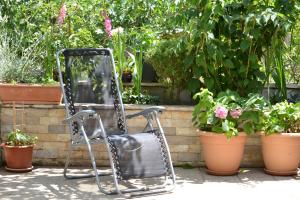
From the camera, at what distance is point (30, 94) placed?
5.27 metres

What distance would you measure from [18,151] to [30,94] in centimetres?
62

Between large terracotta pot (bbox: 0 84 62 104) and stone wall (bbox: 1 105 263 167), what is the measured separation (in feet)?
0.24

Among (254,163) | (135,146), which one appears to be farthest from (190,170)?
(135,146)

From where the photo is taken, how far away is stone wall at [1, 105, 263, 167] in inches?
211

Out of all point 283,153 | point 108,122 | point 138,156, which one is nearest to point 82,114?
point 138,156

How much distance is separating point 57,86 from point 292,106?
2317 mm

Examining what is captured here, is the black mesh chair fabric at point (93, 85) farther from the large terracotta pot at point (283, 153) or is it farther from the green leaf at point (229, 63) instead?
the large terracotta pot at point (283, 153)

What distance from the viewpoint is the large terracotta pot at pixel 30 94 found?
5207 millimetres

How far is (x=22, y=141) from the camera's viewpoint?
16.4 ft

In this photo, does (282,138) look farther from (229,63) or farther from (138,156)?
(138,156)

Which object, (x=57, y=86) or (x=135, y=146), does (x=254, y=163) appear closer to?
(x=135, y=146)

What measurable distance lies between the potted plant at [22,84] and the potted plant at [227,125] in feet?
4.82

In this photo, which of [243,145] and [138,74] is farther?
[138,74]

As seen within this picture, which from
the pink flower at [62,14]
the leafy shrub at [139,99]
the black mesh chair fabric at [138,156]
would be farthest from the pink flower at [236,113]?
the pink flower at [62,14]
